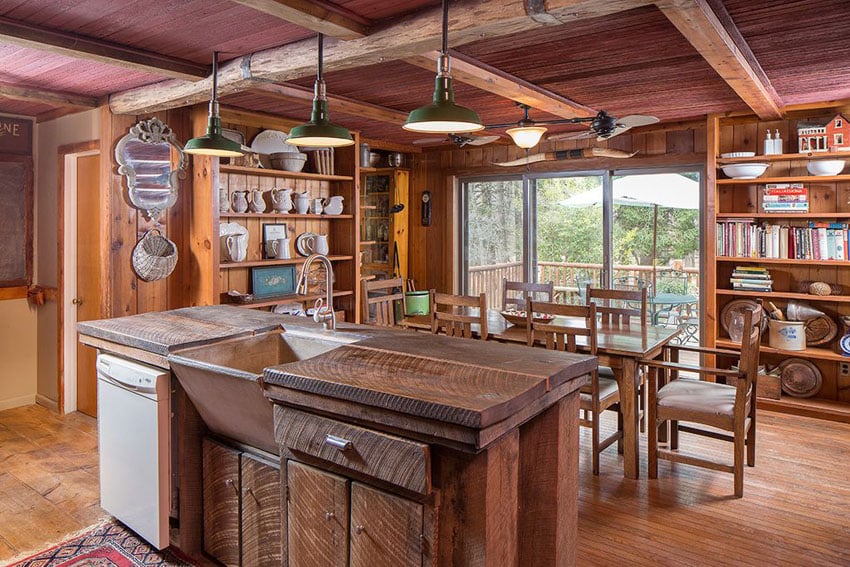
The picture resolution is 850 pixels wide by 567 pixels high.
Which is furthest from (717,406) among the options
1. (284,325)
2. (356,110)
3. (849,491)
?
(356,110)

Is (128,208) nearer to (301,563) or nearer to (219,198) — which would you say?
(219,198)

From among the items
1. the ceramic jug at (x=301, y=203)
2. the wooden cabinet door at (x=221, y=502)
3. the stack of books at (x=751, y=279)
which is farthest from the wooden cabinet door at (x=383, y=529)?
the stack of books at (x=751, y=279)

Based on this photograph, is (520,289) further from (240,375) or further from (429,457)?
(429,457)

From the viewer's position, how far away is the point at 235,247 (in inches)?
174

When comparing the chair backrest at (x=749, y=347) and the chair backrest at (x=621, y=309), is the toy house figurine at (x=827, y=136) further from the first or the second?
the chair backrest at (x=749, y=347)

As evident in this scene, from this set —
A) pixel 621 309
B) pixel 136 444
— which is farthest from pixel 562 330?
pixel 136 444

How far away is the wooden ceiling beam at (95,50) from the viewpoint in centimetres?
260

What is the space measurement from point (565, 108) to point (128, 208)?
10.4 feet

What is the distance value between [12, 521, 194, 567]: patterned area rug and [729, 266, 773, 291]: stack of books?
14.2ft

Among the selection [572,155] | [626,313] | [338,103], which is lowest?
[626,313]

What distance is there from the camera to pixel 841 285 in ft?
Answer: 14.9

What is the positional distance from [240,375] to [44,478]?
218 cm

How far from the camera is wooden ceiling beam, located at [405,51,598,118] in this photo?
121 inches

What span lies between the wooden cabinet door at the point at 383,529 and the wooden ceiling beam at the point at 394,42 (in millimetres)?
1695
